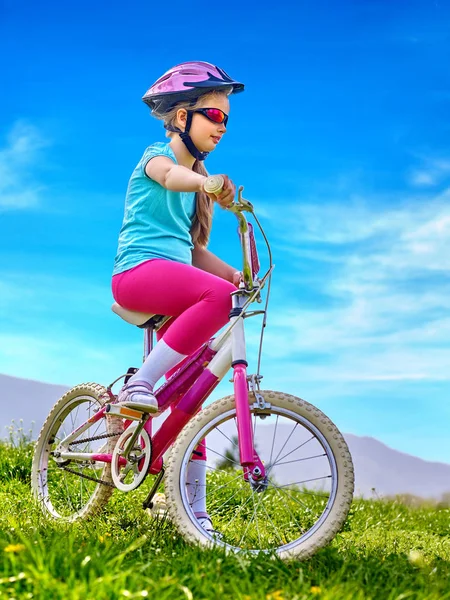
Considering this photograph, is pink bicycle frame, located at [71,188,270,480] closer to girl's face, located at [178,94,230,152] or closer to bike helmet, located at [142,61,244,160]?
girl's face, located at [178,94,230,152]

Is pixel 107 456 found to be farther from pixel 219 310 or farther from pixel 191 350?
pixel 219 310

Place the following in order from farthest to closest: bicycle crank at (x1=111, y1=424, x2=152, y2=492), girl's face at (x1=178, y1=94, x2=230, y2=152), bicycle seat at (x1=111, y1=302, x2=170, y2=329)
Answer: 1. bicycle seat at (x1=111, y1=302, x2=170, y2=329)
2. girl's face at (x1=178, y1=94, x2=230, y2=152)
3. bicycle crank at (x1=111, y1=424, x2=152, y2=492)

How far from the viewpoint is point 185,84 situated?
14.6 ft

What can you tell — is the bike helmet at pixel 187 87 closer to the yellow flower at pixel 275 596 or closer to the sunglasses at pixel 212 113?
the sunglasses at pixel 212 113

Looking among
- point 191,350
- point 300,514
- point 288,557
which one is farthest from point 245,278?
point 300,514

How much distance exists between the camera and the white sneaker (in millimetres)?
4191

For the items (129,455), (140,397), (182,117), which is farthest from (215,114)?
(129,455)

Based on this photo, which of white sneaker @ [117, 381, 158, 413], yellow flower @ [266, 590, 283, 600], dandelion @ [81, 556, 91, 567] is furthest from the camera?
white sneaker @ [117, 381, 158, 413]

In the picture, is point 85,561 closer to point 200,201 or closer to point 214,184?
point 214,184

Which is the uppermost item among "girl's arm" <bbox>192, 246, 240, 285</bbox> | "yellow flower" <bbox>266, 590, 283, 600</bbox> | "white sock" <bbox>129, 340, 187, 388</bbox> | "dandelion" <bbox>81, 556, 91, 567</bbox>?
"girl's arm" <bbox>192, 246, 240, 285</bbox>

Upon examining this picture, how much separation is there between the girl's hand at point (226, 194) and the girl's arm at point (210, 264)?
1.03m

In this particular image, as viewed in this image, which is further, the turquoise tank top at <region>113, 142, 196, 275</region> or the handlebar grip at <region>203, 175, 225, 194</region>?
the turquoise tank top at <region>113, 142, 196, 275</region>

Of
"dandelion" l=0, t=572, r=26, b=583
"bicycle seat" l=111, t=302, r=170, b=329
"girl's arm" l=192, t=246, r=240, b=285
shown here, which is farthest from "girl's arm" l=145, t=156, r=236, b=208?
"dandelion" l=0, t=572, r=26, b=583

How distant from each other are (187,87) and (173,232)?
85 centimetres
